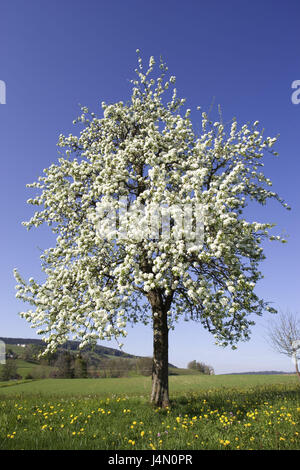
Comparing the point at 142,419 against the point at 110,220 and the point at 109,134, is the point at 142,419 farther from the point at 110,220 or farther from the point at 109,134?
the point at 109,134

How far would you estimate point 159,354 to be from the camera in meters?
12.7

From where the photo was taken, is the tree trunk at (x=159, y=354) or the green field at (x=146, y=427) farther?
the tree trunk at (x=159, y=354)

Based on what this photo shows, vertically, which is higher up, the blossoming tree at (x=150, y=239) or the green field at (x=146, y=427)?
the blossoming tree at (x=150, y=239)

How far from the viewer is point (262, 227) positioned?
9.91m

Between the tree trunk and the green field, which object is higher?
the tree trunk

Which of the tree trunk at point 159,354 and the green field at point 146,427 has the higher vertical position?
the tree trunk at point 159,354

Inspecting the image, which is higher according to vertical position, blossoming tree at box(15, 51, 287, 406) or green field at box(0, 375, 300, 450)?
blossoming tree at box(15, 51, 287, 406)

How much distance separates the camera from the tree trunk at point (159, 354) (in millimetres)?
12320

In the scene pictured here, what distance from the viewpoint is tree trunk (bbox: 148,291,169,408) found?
12.3 meters

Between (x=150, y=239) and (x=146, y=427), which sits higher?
(x=150, y=239)

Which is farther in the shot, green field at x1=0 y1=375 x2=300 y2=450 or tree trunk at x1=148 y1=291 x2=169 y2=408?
tree trunk at x1=148 y1=291 x2=169 y2=408

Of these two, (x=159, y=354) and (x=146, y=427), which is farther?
A: (x=159, y=354)

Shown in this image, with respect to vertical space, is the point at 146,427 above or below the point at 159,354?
below
